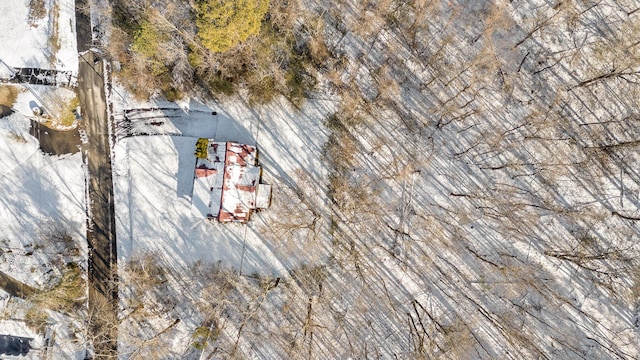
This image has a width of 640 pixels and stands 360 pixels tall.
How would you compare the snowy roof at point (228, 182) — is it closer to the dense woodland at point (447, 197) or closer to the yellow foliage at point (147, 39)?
the dense woodland at point (447, 197)

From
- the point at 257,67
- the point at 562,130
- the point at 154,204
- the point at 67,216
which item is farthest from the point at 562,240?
the point at 67,216

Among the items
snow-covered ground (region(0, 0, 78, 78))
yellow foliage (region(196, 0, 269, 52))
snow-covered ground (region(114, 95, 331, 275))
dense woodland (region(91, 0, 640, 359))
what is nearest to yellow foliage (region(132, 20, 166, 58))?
dense woodland (region(91, 0, 640, 359))

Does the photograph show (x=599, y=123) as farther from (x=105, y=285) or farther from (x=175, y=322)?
(x=105, y=285)

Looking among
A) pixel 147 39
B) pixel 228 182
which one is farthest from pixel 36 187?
pixel 228 182

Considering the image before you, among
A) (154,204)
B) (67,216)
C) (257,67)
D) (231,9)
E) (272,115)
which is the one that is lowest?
(67,216)

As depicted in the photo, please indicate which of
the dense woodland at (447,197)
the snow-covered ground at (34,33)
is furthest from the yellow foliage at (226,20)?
the snow-covered ground at (34,33)

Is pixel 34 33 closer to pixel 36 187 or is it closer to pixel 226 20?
pixel 36 187

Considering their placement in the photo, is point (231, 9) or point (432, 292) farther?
point (432, 292)

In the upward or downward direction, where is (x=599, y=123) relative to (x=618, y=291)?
upward

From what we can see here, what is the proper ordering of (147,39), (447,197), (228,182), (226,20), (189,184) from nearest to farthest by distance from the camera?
(226,20) < (147,39) < (228,182) < (189,184) < (447,197)
